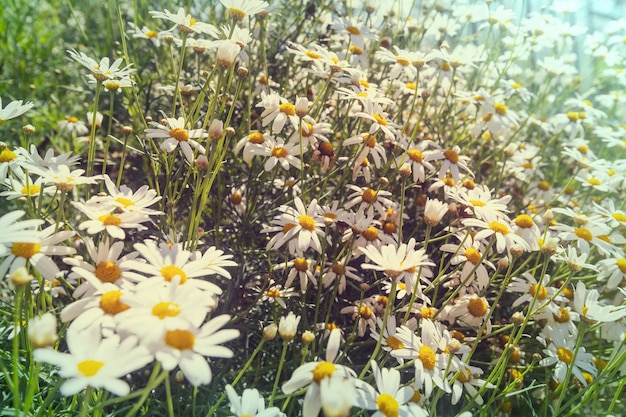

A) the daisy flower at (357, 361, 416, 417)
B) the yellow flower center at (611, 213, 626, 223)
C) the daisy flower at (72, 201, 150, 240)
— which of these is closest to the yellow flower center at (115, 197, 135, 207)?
the daisy flower at (72, 201, 150, 240)

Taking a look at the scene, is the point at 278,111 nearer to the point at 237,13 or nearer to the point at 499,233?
the point at 237,13

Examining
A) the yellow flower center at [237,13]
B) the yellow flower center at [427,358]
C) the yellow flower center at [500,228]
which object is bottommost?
the yellow flower center at [427,358]

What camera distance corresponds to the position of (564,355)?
1430mm

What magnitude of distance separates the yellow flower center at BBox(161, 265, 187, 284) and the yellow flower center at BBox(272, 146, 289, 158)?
0.65 m

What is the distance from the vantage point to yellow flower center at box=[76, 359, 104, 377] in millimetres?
732

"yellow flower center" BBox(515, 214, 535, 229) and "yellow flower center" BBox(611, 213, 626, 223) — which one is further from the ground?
"yellow flower center" BBox(515, 214, 535, 229)

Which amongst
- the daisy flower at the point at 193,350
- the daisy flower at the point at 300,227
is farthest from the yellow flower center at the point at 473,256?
the daisy flower at the point at 193,350

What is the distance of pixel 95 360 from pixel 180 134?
2.40 feet

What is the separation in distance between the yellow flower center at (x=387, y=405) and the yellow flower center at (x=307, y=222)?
516mm

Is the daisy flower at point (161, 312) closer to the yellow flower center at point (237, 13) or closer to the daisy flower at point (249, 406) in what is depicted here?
the daisy flower at point (249, 406)

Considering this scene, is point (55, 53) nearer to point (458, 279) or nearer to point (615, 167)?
point (458, 279)

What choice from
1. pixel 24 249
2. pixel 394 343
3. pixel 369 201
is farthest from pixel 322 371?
pixel 369 201

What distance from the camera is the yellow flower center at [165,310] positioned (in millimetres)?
Answer: 800

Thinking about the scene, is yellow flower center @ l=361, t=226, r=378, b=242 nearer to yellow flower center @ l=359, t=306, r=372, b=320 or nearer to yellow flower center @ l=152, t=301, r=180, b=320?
yellow flower center @ l=359, t=306, r=372, b=320
